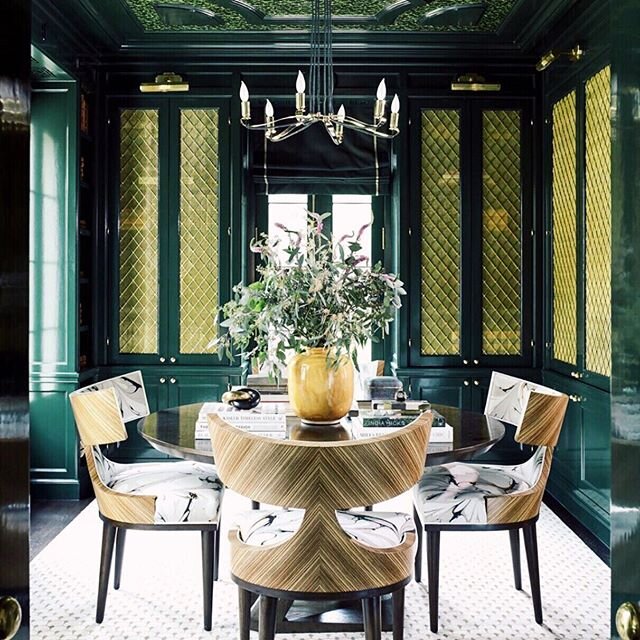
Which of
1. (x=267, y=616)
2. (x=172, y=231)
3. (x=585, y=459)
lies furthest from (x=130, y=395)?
(x=585, y=459)

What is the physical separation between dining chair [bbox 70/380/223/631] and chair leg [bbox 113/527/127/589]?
23 centimetres

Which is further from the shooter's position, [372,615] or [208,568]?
[208,568]

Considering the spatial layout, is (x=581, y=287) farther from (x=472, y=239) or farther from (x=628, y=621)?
(x=628, y=621)

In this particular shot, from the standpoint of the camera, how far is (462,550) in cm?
356

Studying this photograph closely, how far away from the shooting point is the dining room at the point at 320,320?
99.5 inches

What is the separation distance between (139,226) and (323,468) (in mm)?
3592

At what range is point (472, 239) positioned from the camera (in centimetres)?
500

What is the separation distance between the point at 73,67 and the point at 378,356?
2893 millimetres

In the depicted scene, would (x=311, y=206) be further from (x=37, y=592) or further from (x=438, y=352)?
(x=37, y=592)

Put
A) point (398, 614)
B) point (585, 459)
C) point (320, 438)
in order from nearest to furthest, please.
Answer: point (398, 614) < point (320, 438) < point (585, 459)

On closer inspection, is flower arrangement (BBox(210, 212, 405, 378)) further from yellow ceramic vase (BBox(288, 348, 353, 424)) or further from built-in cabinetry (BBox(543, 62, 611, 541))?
built-in cabinetry (BBox(543, 62, 611, 541))

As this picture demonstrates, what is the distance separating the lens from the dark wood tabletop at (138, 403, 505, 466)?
2.37m

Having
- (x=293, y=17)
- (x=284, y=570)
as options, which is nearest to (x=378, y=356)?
(x=293, y=17)

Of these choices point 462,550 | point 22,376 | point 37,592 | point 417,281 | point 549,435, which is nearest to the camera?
point 22,376
